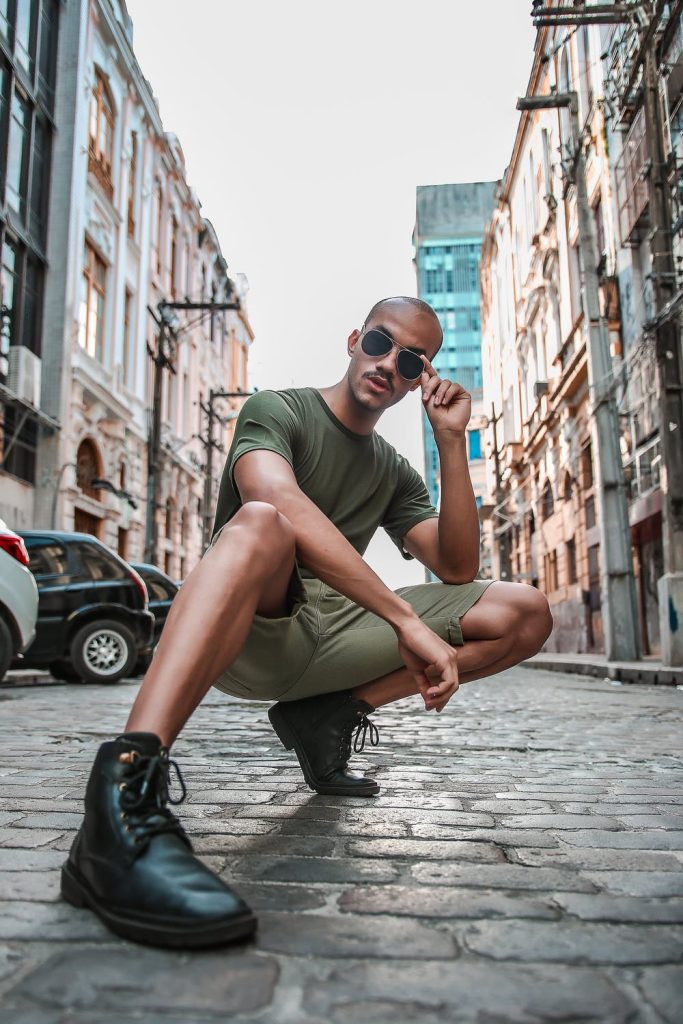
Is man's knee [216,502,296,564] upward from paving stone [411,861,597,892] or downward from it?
upward

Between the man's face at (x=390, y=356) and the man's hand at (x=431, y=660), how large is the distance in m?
0.87

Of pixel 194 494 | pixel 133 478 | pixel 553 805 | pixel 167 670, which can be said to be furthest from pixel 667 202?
pixel 194 494

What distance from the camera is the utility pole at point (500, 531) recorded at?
109 feet

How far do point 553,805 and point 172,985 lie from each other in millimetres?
1906

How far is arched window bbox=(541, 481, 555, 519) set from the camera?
1071 inches

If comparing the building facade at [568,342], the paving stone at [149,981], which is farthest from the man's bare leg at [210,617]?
the building facade at [568,342]

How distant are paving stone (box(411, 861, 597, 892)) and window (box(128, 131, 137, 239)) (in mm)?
26020

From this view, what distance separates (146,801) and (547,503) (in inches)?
1065

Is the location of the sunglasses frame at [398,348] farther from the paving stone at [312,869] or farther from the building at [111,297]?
the building at [111,297]

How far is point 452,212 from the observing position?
9275 centimetres

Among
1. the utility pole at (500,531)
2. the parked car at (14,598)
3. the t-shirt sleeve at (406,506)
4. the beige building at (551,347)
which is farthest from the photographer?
the utility pole at (500,531)

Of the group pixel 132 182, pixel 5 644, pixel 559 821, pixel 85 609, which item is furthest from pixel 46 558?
pixel 132 182

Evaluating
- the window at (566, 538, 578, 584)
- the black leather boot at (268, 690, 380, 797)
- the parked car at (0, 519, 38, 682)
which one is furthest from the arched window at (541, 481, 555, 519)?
the black leather boot at (268, 690, 380, 797)

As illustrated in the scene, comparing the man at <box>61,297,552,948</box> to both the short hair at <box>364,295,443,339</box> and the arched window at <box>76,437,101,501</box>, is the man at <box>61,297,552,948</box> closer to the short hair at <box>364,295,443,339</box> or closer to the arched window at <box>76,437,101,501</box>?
the short hair at <box>364,295,443,339</box>
